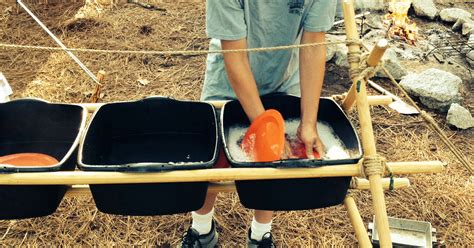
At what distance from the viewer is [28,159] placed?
5.54 ft

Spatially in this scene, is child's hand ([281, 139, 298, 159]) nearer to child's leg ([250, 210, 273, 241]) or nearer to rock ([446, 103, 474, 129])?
child's leg ([250, 210, 273, 241])

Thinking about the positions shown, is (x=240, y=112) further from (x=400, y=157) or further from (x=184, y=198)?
(x=400, y=157)

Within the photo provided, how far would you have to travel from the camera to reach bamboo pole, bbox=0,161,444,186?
132 cm

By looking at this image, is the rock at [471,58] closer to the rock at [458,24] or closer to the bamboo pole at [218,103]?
the rock at [458,24]

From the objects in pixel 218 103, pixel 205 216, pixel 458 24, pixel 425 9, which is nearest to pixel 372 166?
pixel 218 103

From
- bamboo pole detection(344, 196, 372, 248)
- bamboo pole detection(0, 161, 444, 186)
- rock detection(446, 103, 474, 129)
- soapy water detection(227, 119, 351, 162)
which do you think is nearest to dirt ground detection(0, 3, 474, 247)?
rock detection(446, 103, 474, 129)

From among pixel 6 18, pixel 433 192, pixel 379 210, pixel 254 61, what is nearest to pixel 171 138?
pixel 254 61

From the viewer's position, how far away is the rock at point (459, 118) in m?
3.06

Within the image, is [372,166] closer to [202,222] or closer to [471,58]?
[202,222]

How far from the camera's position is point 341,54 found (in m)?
3.63

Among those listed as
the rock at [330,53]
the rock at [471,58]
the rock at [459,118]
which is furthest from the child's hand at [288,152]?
the rock at [471,58]

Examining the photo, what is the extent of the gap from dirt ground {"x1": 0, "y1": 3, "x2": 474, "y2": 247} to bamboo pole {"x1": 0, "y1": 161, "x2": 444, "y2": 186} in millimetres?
1011

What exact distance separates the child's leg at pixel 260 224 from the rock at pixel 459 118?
172 centimetres

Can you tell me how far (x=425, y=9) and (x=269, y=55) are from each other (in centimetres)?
347
